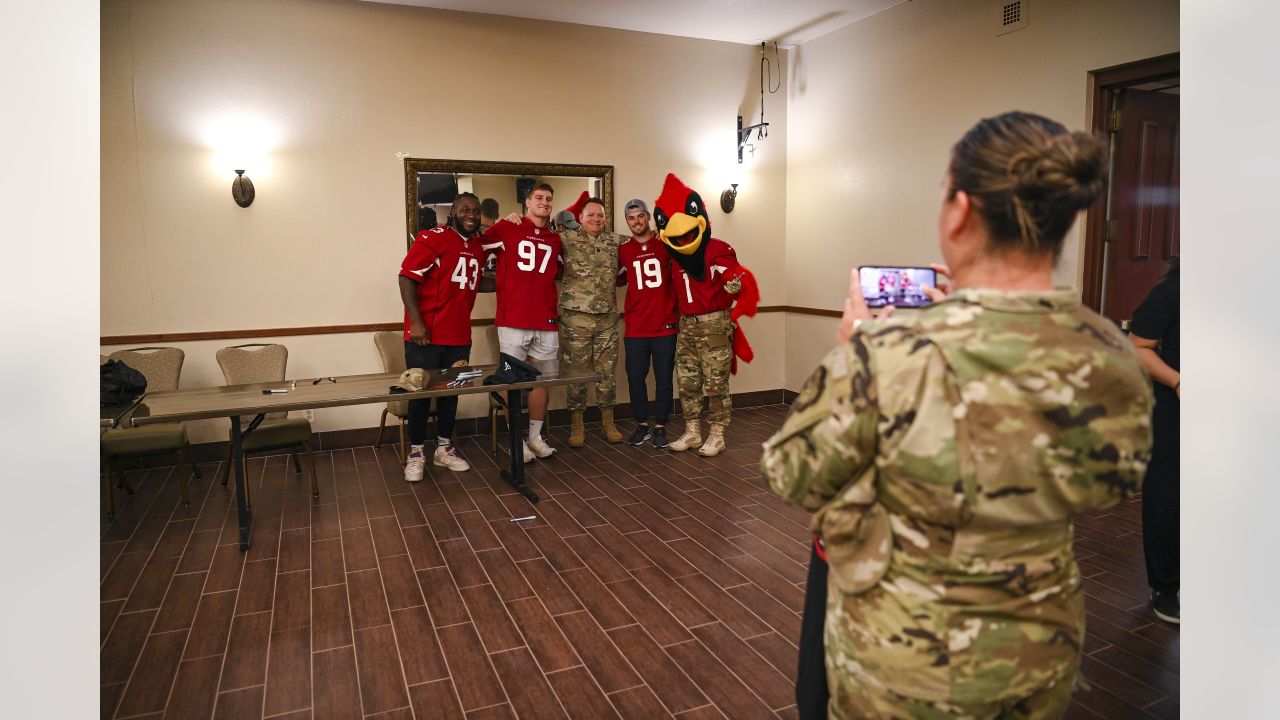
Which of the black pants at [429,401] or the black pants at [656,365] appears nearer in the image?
the black pants at [429,401]

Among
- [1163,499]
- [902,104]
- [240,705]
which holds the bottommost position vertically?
[240,705]

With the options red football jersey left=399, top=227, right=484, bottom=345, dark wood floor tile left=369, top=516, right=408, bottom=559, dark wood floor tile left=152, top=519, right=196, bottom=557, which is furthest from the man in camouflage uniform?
dark wood floor tile left=152, top=519, right=196, bottom=557

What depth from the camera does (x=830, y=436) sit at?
45.6 inches

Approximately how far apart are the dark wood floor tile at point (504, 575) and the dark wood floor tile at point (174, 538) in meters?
1.55

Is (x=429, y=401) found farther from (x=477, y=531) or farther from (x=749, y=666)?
(x=749, y=666)

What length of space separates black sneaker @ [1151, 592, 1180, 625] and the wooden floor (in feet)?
0.26

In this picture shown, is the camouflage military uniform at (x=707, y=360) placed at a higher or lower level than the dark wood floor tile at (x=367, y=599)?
higher

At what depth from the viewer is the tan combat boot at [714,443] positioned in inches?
225

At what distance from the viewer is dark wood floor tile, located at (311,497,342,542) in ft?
13.6

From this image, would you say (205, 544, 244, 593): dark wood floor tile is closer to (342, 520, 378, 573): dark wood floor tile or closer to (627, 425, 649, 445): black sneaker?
(342, 520, 378, 573): dark wood floor tile

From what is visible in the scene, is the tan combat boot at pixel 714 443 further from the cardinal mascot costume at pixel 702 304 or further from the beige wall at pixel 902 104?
the beige wall at pixel 902 104

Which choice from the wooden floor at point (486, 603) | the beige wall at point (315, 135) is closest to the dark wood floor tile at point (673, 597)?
the wooden floor at point (486, 603)

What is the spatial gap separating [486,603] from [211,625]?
1.10 m

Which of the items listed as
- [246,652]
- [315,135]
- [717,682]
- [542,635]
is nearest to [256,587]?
[246,652]
